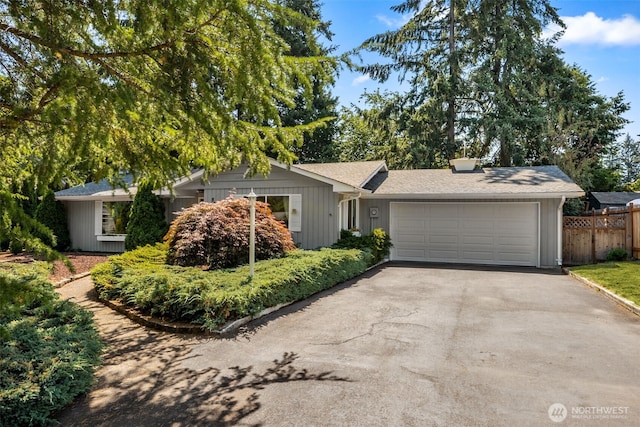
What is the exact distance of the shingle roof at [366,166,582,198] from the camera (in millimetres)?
12820

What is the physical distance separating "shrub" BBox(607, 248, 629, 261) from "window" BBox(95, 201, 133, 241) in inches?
669

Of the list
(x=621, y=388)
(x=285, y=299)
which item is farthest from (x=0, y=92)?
(x=621, y=388)

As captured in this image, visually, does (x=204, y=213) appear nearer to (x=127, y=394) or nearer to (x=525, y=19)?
(x=127, y=394)

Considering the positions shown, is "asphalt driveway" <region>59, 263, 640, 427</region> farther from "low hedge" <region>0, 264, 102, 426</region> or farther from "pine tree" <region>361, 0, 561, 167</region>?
"pine tree" <region>361, 0, 561, 167</region>

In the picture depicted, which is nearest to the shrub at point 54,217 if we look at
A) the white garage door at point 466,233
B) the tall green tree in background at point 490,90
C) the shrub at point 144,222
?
the shrub at point 144,222

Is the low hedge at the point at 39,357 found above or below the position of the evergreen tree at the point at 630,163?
below

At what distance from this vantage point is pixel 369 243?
12.6 metres

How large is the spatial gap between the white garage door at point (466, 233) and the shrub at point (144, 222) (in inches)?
325

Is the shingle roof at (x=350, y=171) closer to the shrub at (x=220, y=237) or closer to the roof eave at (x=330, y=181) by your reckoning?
the roof eave at (x=330, y=181)

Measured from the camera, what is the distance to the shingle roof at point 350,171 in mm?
13750

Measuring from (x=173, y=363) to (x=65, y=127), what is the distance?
9.00 ft

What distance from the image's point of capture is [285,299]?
7.19 m

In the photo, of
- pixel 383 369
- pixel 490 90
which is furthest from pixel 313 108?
pixel 383 369

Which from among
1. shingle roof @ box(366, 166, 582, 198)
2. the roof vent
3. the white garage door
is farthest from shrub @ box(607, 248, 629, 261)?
the roof vent
